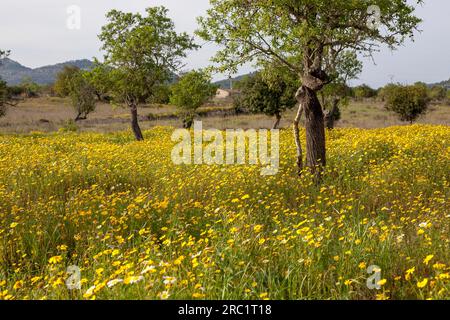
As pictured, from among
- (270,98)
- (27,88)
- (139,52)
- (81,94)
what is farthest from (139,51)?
(27,88)

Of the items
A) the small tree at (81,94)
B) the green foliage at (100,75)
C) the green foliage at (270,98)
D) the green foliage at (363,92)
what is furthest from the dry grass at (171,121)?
the green foliage at (363,92)

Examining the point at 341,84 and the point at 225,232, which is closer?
the point at 225,232

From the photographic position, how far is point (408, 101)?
34281 millimetres

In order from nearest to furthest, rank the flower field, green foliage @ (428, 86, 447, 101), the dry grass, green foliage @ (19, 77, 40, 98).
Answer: the flower field, the dry grass, green foliage @ (428, 86, 447, 101), green foliage @ (19, 77, 40, 98)

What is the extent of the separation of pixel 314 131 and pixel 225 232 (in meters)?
6.03

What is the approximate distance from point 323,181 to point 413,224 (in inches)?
138

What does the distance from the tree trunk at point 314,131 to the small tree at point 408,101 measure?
26964 millimetres

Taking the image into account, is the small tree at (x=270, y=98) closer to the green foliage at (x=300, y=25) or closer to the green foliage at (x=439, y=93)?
the green foliage at (x=300, y=25)

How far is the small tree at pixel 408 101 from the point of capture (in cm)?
3406

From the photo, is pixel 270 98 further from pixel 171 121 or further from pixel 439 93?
pixel 439 93

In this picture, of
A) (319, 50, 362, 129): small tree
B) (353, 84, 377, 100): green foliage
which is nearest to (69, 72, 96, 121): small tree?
(319, 50, 362, 129): small tree

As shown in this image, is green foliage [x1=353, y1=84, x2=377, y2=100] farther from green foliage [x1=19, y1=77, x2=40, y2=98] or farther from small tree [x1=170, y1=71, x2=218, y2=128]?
green foliage [x1=19, y1=77, x2=40, y2=98]

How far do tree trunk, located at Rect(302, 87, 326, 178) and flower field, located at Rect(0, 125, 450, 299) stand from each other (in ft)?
1.50

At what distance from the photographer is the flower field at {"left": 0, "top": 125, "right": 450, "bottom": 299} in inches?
163
